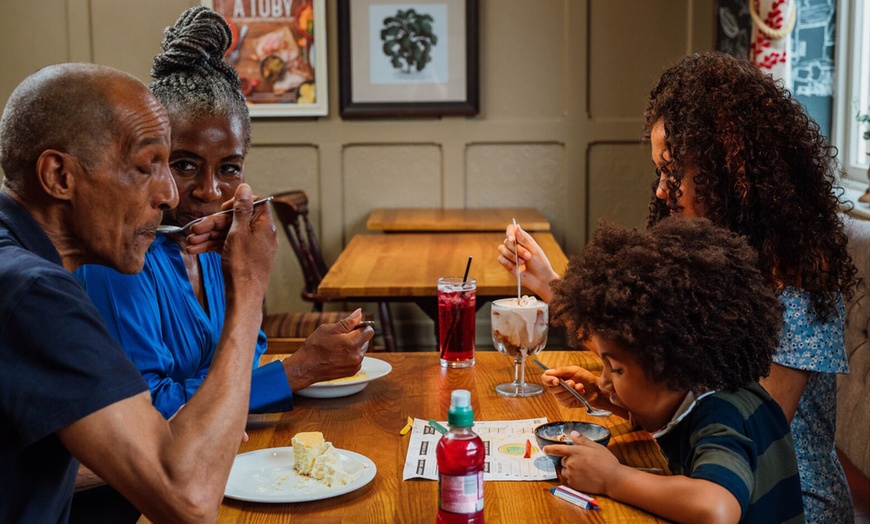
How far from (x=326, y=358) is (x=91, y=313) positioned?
718mm

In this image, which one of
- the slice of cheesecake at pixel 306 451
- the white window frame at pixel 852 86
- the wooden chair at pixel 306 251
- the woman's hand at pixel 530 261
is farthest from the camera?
the wooden chair at pixel 306 251

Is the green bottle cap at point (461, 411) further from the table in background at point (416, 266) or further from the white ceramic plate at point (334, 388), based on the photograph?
the table in background at point (416, 266)

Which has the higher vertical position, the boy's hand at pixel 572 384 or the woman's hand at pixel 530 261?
the woman's hand at pixel 530 261

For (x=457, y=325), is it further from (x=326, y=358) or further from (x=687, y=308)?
(x=687, y=308)

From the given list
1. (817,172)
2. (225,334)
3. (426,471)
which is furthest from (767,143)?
(225,334)

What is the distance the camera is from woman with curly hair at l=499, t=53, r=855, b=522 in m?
1.69

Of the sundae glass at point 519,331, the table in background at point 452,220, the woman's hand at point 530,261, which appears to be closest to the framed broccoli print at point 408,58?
the table in background at point 452,220

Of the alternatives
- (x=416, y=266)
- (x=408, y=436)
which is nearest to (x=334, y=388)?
(x=408, y=436)

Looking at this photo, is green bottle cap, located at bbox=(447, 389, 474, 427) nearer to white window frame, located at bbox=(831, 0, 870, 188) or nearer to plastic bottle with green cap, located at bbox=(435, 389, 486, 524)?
plastic bottle with green cap, located at bbox=(435, 389, 486, 524)

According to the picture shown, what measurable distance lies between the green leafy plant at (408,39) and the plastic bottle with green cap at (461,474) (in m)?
4.34

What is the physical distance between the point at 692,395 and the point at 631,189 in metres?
4.14

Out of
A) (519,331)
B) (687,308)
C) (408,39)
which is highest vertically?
(408,39)

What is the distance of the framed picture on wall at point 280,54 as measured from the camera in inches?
206

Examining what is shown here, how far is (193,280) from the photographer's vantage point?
1957 mm
